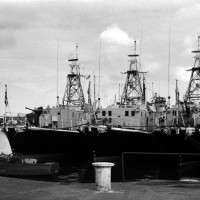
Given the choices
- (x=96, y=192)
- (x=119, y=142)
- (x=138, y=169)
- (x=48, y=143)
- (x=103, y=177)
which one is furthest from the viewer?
(x=48, y=143)

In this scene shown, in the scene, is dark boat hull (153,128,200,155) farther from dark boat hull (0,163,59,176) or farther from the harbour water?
dark boat hull (0,163,59,176)

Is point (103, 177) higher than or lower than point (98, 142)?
higher

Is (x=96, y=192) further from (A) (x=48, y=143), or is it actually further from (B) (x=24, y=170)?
(A) (x=48, y=143)

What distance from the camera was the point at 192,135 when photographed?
3441 centimetres

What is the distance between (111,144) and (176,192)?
25024mm

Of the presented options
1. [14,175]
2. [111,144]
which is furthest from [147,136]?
→ [14,175]

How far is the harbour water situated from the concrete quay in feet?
41.9

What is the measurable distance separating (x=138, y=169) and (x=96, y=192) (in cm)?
2367

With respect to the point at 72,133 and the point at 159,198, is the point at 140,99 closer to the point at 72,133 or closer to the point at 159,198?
the point at 72,133

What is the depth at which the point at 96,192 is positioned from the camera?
12805 mm

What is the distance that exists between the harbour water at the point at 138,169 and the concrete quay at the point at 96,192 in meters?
12.8

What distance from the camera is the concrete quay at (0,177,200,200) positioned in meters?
12.1

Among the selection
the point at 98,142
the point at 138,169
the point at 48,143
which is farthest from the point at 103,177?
the point at 48,143

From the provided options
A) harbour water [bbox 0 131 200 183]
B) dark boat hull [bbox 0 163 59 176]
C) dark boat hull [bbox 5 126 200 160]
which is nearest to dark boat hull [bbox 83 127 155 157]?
dark boat hull [bbox 5 126 200 160]
